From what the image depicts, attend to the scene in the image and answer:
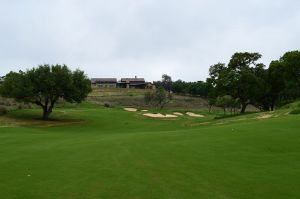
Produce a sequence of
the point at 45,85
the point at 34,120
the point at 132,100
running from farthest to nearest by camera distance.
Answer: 1. the point at 132,100
2. the point at 45,85
3. the point at 34,120

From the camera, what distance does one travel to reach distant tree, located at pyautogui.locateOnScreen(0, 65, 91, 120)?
2452 inches

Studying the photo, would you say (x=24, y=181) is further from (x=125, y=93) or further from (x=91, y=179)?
(x=125, y=93)

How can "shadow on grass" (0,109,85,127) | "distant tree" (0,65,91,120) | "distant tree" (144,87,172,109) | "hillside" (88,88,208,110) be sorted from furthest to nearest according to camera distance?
"hillside" (88,88,208,110) → "distant tree" (144,87,172,109) → "distant tree" (0,65,91,120) → "shadow on grass" (0,109,85,127)

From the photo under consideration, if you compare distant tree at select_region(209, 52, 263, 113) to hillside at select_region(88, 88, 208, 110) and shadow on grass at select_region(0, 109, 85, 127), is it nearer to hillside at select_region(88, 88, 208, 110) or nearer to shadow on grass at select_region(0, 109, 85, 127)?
shadow on grass at select_region(0, 109, 85, 127)

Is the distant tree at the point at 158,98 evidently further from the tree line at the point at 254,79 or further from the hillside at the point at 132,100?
the tree line at the point at 254,79

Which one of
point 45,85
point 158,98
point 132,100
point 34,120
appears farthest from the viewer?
point 132,100

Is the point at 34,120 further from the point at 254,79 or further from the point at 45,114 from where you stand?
the point at 254,79

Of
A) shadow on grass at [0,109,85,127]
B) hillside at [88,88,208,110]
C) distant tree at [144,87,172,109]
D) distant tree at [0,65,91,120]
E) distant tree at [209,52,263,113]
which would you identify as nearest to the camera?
shadow on grass at [0,109,85,127]

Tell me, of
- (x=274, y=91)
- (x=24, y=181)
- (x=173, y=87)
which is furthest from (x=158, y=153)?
(x=173, y=87)

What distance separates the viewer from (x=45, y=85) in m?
62.7

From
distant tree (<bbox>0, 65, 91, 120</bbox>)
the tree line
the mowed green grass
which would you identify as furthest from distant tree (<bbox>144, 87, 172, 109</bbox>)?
the mowed green grass

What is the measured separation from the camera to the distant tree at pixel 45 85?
204ft

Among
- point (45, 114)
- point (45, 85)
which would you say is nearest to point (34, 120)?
point (45, 114)

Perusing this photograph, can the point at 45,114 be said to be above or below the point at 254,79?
below
